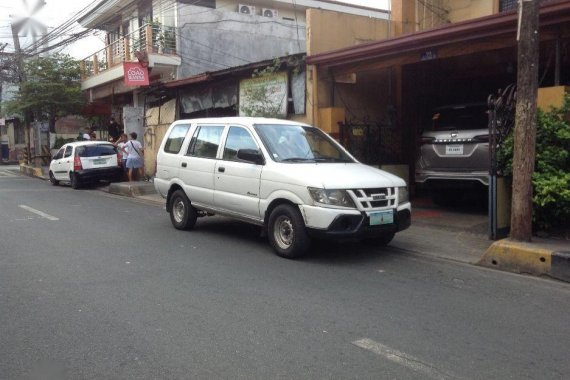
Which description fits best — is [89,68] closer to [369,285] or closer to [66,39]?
[66,39]

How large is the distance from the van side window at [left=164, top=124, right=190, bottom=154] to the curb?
530 cm

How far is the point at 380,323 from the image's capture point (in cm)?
471

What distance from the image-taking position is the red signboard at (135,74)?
17.5m

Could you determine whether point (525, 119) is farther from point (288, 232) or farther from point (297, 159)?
point (288, 232)

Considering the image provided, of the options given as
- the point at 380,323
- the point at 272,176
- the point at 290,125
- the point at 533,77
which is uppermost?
the point at 533,77

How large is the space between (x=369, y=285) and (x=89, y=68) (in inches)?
901

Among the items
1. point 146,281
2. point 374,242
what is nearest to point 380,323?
point 146,281

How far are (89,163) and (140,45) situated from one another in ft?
16.7

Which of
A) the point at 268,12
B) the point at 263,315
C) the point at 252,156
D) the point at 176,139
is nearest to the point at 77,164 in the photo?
the point at 176,139

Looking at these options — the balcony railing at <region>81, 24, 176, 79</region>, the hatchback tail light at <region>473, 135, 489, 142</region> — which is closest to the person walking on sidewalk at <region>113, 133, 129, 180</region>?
the balcony railing at <region>81, 24, 176, 79</region>

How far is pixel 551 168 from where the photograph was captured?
24.2 ft

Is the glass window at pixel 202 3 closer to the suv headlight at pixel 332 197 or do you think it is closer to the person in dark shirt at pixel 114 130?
the person in dark shirt at pixel 114 130

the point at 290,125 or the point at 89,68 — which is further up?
the point at 89,68

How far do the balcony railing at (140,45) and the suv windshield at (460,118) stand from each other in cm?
1153
